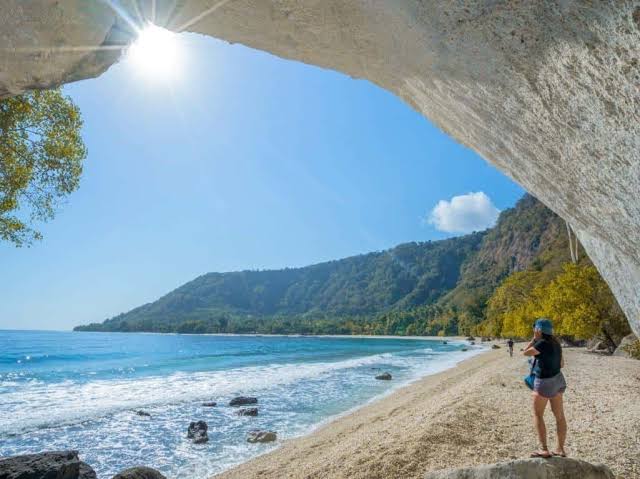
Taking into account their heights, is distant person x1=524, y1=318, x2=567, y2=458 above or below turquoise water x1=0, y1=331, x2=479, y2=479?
above

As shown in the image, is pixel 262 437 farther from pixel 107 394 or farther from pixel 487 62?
pixel 107 394

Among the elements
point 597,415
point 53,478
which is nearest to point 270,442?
point 53,478

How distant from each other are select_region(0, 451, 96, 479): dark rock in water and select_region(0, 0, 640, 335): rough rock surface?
633cm

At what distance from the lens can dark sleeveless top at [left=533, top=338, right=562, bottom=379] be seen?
5809 millimetres

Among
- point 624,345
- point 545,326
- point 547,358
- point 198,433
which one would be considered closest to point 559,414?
point 547,358

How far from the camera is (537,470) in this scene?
448cm

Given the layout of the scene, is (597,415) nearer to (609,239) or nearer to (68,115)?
(609,239)

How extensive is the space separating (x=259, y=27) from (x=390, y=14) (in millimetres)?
1673

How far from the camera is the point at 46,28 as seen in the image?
13.3ft

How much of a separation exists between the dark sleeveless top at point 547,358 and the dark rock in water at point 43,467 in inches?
A: 337

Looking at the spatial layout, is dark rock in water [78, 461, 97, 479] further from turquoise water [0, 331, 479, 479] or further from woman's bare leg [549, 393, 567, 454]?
woman's bare leg [549, 393, 567, 454]

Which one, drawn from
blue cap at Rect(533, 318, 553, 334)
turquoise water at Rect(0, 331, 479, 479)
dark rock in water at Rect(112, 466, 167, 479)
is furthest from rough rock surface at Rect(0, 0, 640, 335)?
turquoise water at Rect(0, 331, 479, 479)

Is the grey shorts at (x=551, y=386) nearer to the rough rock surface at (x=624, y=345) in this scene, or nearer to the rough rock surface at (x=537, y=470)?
the rough rock surface at (x=537, y=470)

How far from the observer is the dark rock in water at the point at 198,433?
504 inches
